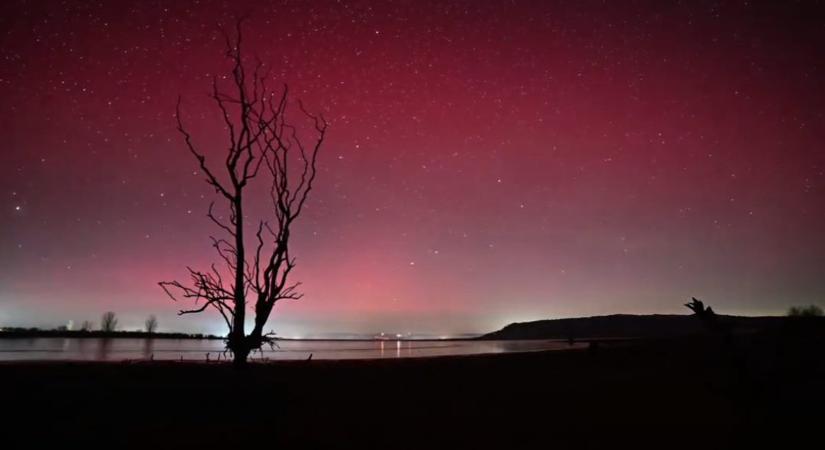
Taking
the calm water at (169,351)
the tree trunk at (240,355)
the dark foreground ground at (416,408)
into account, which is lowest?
the calm water at (169,351)

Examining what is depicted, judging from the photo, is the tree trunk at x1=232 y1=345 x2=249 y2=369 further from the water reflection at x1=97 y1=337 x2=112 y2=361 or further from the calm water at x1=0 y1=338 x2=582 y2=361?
the water reflection at x1=97 y1=337 x2=112 y2=361

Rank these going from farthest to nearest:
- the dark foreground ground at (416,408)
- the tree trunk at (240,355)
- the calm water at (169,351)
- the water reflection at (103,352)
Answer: the calm water at (169,351), the water reflection at (103,352), the tree trunk at (240,355), the dark foreground ground at (416,408)

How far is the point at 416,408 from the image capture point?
7781 mm

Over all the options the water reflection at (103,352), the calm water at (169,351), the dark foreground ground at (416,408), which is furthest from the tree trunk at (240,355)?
the water reflection at (103,352)

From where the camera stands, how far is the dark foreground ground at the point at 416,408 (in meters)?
5.64

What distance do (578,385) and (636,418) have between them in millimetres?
3680

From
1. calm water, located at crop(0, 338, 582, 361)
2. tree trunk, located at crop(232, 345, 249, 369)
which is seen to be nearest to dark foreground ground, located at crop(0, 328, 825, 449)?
tree trunk, located at crop(232, 345, 249, 369)

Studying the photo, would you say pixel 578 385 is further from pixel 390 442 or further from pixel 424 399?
pixel 390 442

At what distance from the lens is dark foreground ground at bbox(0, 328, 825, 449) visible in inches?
222

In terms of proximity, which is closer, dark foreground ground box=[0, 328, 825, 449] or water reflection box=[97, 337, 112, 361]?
dark foreground ground box=[0, 328, 825, 449]

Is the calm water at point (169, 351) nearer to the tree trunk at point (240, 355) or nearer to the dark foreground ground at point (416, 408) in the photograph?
the tree trunk at point (240, 355)

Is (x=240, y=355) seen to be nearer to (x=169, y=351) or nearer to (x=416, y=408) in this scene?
(x=416, y=408)

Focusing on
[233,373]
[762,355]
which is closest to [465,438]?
[233,373]

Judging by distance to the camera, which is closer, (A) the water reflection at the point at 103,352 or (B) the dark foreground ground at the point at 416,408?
(B) the dark foreground ground at the point at 416,408
